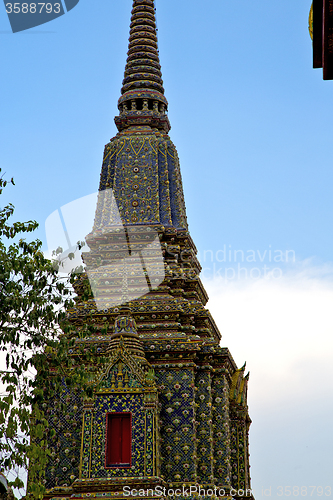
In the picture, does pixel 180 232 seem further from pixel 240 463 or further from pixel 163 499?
pixel 163 499

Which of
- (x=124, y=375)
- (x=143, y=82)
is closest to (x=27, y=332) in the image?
(x=124, y=375)

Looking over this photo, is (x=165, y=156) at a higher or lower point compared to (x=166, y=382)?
higher

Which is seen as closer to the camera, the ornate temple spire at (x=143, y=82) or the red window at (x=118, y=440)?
the red window at (x=118, y=440)

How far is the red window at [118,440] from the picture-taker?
21703 mm

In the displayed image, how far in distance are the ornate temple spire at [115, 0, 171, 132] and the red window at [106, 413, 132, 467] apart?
13677mm

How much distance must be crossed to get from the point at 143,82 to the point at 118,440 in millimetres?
16297

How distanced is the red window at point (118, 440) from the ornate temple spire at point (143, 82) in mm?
13677

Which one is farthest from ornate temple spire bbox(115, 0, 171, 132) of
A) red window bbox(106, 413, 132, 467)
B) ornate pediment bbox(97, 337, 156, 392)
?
red window bbox(106, 413, 132, 467)

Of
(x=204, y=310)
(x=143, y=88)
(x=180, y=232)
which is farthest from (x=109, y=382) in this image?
(x=143, y=88)

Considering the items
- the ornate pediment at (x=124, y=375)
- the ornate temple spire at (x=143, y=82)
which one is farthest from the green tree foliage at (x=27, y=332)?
the ornate temple spire at (x=143, y=82)

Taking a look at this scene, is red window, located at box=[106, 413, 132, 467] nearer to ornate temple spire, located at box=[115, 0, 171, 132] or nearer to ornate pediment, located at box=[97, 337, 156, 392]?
ornate pediment, located at box=[97, 337, 156, 392]

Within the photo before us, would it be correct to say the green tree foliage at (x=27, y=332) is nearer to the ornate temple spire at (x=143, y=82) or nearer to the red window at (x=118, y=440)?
the red window at (x=118, y=440)

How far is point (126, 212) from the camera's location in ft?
92.9

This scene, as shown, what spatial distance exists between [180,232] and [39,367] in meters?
13.5
